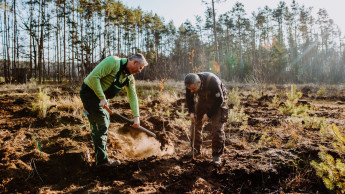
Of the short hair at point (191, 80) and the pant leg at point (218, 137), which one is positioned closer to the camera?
the short hair at point (191, 80)

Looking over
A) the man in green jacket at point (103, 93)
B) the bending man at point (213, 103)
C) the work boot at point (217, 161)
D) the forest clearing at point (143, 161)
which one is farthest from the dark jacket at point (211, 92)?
the man in green jacket at point (103, 93)

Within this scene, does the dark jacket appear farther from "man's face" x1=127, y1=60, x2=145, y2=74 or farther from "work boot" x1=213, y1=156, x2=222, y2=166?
"man's face" x1=127, y1=60, x2=145, y2=74

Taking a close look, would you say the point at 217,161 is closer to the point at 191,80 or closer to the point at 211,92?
the point at 211,92

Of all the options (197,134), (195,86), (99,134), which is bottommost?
(197,134)

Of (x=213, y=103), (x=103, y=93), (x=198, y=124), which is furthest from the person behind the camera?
(x=198, y=124)

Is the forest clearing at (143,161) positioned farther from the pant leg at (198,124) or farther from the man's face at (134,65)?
the man's face at (134,65)

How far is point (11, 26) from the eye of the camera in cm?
2000

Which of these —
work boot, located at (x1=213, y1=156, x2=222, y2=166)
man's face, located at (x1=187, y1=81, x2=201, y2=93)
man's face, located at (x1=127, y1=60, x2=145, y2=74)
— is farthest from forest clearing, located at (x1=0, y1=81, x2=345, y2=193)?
man's face, located at (x1=127, y1=60, x2=145, y2=74)

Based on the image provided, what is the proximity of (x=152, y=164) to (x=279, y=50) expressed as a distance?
100ft

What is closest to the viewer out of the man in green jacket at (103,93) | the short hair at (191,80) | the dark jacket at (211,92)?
the man in green jacket at (103,93)

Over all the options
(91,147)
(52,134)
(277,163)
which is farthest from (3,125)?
(277,163)

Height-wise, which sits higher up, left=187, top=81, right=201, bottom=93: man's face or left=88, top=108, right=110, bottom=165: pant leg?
left=187, top=81, right=201, bottom=93: man's face

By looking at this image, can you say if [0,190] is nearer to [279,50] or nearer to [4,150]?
[4,150]

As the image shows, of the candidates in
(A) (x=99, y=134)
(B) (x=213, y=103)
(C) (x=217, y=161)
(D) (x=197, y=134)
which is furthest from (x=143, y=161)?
(B) (x=213, y=103)
